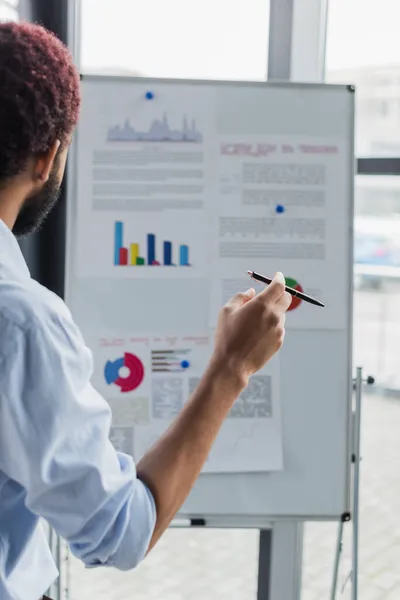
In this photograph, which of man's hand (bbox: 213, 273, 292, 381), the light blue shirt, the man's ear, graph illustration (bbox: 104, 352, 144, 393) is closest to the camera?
the light blue shirt

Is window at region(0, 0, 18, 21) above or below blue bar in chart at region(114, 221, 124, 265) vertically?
above

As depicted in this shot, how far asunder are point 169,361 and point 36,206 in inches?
30.8

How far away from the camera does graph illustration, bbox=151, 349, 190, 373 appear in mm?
1643

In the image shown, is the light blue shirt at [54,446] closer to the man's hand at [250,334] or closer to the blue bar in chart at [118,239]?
the man's hand at [250,334]

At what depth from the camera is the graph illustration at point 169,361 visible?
5.39 feet

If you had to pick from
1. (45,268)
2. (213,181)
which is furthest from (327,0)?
(45,268)

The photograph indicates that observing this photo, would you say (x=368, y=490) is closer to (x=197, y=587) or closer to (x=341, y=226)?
(x=197, y=587)

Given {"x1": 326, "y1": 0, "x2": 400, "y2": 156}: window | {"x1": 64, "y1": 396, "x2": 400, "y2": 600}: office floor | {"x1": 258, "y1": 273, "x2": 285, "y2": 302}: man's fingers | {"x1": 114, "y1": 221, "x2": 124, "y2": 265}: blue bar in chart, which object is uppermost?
{"x1": 326, "y1": 0, "x2": 400, "y2": 156}: window

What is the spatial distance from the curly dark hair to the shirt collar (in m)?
0.07

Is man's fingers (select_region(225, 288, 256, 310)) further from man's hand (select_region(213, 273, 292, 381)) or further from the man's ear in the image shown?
the man's ear

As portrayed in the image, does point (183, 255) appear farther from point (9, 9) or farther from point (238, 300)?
point (9, 9)

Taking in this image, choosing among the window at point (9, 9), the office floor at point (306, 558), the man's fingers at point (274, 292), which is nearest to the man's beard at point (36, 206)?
the man's fingers at point (274, 292)

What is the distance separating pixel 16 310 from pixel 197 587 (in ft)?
5.52

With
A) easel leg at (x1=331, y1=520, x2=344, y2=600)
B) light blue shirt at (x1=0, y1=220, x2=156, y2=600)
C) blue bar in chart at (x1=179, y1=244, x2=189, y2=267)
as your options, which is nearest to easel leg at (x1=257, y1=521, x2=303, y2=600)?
easel leg at (x1=331, y1=520, x2=344, y2=600)
